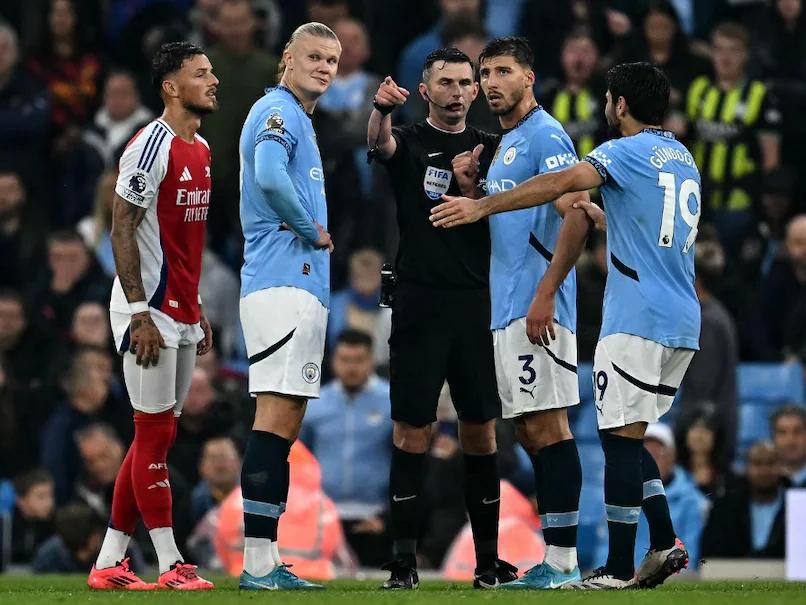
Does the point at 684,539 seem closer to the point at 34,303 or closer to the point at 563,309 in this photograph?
the point at 563,309

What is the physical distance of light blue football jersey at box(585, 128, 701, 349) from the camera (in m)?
8.03

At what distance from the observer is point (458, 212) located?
320 inches

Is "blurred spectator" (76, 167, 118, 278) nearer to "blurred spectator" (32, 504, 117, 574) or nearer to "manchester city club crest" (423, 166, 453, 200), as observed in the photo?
"blurred spectator" (32, 504, 117, 574)

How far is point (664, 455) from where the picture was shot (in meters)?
12.2

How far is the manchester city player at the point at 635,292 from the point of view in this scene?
7980 millimetres

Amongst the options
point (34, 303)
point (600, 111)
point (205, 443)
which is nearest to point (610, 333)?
point (205, 443)

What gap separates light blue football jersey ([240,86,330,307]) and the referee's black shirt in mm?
595

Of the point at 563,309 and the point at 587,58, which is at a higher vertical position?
the point at 587,58

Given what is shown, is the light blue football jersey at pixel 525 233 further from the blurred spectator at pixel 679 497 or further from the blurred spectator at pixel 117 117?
the blurred spectator at pixel 117 117

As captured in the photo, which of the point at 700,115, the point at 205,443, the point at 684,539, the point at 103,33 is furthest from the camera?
the point at 103,33

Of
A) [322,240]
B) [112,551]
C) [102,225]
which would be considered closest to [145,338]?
[322,240]

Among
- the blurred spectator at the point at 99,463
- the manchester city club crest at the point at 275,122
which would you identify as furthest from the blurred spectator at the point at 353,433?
the manchester city club crest at the point at 275,122

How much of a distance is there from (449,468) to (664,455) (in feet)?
5.28

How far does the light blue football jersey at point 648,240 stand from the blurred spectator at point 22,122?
29.8 feet
